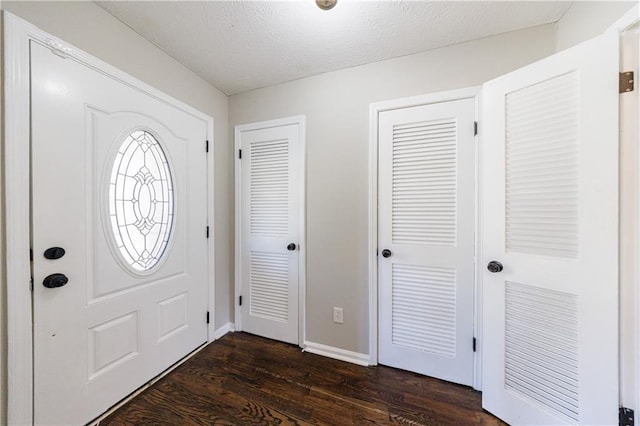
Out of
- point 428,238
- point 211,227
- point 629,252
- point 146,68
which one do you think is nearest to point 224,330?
point 211,227

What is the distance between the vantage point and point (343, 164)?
6.49 ft

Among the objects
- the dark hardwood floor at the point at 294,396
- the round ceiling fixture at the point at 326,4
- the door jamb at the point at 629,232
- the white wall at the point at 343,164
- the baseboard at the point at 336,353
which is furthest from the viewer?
the baseboard at the point at 336,353

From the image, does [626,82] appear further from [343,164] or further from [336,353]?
[336,353]

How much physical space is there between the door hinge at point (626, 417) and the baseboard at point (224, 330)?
260 cm

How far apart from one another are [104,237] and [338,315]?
1.73m

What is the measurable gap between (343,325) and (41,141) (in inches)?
86.2

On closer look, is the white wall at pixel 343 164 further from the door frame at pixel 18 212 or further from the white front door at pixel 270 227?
the door frame at pixel 18 212

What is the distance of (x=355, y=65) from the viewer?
1922 millimetres

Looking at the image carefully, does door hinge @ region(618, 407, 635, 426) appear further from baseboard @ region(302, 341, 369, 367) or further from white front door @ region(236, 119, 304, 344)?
white front door @ region(236, 119, 304, 344)

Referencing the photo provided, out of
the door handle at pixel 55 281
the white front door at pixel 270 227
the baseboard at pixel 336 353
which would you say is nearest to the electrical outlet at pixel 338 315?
the baseboard at pixel 336 353

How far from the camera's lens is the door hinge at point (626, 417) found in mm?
1009

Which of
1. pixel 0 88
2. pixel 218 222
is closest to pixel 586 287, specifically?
pixel 218 222

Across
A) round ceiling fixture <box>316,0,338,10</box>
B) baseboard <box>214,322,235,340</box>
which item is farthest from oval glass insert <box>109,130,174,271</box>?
round ceiling fixture <box>316,0,338,10</box>

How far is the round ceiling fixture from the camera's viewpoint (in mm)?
1275
